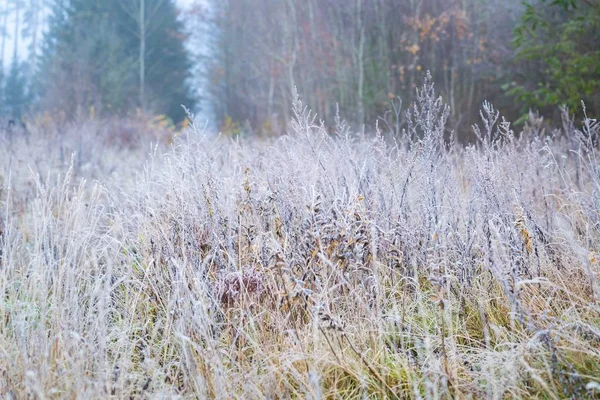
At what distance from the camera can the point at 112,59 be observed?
49.2 feet

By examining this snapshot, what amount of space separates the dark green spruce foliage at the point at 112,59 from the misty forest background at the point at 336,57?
6cm

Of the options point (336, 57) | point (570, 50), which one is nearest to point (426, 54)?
point (336, 57)

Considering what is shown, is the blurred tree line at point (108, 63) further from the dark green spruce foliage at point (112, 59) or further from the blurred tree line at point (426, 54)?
the blurred tree line at point (426, 54)

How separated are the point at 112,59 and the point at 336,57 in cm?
690

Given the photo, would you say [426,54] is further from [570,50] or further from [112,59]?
[112,59]

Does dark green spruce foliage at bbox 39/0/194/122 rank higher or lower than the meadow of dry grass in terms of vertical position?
higher

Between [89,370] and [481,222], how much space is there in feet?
6.39

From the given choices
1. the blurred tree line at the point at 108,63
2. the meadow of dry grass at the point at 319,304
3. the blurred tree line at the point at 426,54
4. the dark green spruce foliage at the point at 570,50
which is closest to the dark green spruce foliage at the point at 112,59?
the blurred tree line at the point at 108,63

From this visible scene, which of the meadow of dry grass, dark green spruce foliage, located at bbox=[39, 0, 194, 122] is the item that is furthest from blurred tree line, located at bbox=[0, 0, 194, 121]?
the meadow of dry grass

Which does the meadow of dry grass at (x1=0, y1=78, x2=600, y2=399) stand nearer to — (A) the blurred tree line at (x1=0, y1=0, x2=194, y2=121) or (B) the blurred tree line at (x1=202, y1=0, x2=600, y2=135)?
(B) the blurred tree line at (x1=202, y1=0, x2=600, y2=135)

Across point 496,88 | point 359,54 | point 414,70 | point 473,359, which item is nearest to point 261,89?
point 359,54

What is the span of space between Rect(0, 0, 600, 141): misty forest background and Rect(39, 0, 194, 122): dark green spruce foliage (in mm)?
55

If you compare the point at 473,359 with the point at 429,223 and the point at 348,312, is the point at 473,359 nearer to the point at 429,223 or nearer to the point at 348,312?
the point at 348,312

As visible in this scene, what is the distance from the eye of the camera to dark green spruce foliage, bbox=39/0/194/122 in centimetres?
1327
